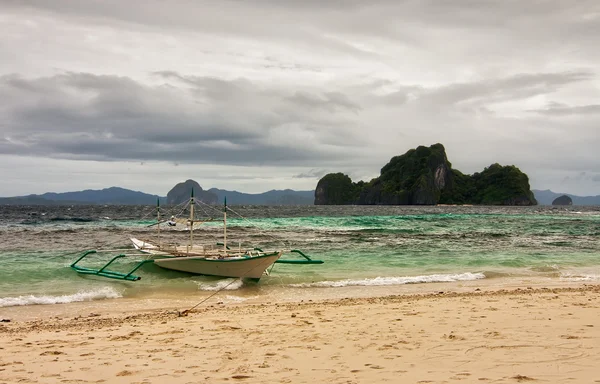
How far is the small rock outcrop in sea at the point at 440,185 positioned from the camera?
587ft

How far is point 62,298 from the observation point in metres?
13.4

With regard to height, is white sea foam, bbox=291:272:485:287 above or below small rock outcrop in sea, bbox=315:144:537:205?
below

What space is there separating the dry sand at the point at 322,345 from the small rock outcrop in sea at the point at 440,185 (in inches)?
6826

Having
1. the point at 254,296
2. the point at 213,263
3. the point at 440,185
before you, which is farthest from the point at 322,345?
the point at 440,185

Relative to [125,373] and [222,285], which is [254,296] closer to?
[222,285]

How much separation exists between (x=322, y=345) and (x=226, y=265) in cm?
951

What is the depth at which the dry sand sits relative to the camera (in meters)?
6.14

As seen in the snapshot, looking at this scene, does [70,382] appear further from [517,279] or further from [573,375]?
[517,279]

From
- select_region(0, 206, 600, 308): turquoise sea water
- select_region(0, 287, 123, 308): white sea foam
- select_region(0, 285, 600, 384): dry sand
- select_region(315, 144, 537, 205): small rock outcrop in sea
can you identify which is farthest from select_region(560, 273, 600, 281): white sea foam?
select_region(315, 144, 537, 205): small rock outcrop in sea

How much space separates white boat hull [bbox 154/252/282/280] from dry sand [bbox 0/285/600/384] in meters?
4.90

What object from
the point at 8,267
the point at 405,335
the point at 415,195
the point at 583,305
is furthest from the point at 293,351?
the point at 415,195

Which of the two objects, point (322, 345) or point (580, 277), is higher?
point (322, 345)

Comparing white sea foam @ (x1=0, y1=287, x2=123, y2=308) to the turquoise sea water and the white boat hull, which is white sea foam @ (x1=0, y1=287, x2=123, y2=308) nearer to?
the turquoise sea water

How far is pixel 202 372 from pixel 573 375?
4769 millimetres
